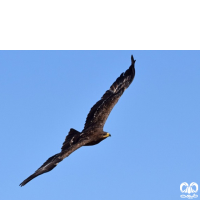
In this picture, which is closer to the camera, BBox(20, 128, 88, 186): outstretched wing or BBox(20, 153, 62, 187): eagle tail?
BBox(20, 153, 62, 187): eagle tail

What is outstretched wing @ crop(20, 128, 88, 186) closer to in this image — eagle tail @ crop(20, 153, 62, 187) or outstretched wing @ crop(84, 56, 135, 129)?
eagle tail @ crop(20, 153, 62, 187)

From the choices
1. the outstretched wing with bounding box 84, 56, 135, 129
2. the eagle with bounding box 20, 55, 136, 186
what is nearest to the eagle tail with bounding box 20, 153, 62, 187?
the eagle with bounding box 20, 55, 136, 186

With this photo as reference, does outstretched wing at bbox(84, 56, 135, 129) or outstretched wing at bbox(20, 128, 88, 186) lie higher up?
outstretched wing at bbox(84, 56, 135, 129)

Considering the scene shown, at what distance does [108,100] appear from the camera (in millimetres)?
25531

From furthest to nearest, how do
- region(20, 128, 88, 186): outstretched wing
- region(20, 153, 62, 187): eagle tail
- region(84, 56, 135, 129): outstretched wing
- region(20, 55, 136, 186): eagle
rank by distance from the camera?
region(84, 56, 135, 129): outstretched wing
region(20, 55, 136, 186): eagle
region(20, 128, 88, 186): outstretched wing
region(20, 153, 62, 187): eagle tail

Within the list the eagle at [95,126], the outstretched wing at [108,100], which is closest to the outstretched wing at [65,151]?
the eagle at [95,126]

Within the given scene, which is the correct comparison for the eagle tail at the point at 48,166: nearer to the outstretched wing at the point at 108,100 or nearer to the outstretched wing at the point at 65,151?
the outstretched wing at the point at 65,151

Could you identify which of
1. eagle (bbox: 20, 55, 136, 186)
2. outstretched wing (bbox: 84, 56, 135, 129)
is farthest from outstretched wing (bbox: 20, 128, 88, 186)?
outstretched wing (bbox: 84, 56, 135, 129)

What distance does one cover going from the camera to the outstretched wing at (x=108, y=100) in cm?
2497

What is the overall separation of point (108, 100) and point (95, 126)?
5.40 ft

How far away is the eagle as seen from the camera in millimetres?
21516

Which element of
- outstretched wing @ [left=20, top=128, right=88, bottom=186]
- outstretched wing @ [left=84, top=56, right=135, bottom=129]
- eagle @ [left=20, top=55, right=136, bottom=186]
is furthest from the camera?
outstretched wing @ [left=84, top=56, right=135, bottom=129]
